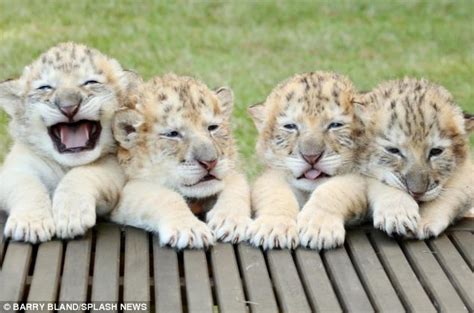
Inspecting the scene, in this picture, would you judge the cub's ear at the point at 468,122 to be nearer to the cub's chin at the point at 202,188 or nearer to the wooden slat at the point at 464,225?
the wooden slat at the point at 464,225

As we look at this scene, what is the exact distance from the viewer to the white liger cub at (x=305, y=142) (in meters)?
5.01

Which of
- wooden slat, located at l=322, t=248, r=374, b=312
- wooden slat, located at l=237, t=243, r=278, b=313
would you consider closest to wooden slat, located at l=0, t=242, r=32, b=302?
wooden slat, located at l=237, t=243, r=278, b=313

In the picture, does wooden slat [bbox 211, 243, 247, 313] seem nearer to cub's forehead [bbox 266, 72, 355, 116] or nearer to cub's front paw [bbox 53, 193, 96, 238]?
cub's front paw [bbox 53, 193, 96, 238]

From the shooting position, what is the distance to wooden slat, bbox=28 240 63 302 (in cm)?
421

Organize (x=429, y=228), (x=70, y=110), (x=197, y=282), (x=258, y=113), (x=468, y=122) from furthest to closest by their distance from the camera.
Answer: (x=258, y=113) < (x=468, y=122) < (x=70, y=110) < (x=429, y=228) < (x=197, y=282)

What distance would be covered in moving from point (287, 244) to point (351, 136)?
0.71 m

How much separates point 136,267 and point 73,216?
1.27 feet

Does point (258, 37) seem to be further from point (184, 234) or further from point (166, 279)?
point (166, 279)

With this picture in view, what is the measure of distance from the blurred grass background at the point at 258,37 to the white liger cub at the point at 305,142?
312 centimetres

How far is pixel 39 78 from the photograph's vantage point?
5082 millimetres

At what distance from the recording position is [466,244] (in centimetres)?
485

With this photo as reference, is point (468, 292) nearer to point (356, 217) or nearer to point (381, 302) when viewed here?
point (381, 302)

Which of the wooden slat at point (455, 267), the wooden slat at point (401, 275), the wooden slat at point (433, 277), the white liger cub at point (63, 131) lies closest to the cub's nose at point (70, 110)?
the white liger cub at point (63, 131)

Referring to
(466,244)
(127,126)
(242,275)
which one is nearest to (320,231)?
(242,275)
